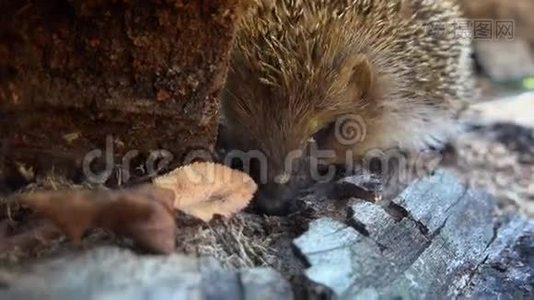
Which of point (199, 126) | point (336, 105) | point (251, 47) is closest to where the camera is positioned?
point (199, 126)

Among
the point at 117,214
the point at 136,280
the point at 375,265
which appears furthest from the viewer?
the point at 375,265

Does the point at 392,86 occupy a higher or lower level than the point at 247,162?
higher

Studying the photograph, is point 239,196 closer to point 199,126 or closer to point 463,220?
point 199,126

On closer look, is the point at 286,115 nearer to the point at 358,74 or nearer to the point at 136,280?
the point at 358,74

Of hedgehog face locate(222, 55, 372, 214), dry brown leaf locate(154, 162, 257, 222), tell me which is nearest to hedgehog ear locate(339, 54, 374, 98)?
hedgehog face locate(222, 55, 372, 214)

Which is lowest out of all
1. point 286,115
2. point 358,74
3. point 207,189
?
point 207,189

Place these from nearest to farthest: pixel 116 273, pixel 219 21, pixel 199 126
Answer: pixel 116 273 → pixel 219 21 → pixel 199 126

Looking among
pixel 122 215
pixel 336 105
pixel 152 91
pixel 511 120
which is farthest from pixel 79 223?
pixel 511 120

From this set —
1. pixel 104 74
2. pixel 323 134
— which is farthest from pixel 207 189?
pixel 323 134
